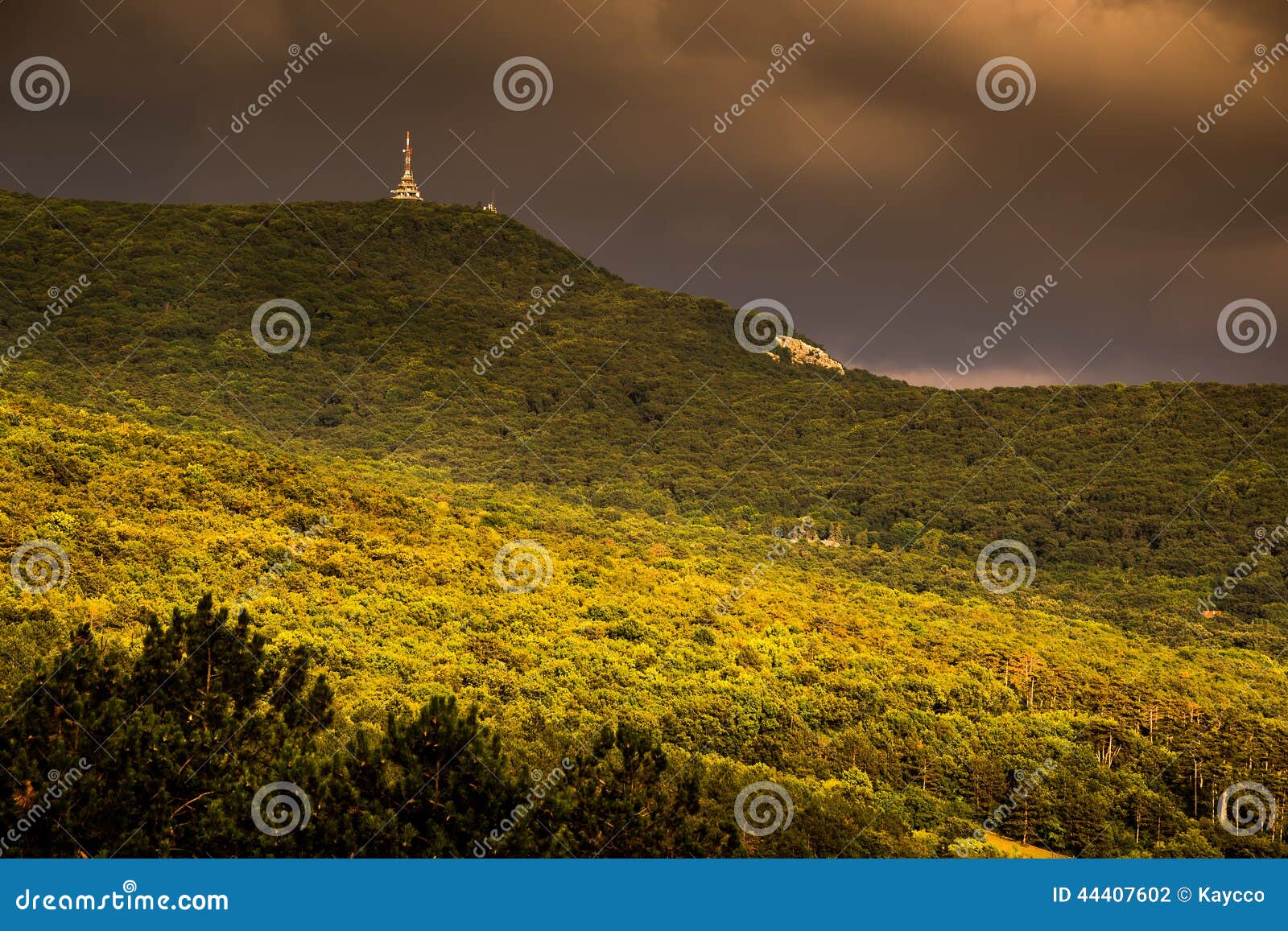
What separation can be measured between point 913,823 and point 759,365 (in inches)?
3605

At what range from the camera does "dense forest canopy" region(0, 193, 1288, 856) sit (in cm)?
2155

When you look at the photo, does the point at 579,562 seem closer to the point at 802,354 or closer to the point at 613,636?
the point at 613,636

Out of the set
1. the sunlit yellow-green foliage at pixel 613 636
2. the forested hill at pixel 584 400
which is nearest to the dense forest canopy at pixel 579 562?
the sunlit yellow-green foliage at pixel 613 636

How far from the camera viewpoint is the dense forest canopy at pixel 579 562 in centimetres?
2155

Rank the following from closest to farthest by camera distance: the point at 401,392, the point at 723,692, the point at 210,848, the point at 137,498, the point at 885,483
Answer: the point at 210,848 → the point at 723,692 → the point at 137,498 → the point at 885,483 → the point at 401,392

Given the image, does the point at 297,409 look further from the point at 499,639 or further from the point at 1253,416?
the point at 1253,416

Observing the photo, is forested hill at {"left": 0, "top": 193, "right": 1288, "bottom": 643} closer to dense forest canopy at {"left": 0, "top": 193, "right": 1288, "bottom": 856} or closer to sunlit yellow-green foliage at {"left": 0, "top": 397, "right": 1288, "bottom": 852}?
dense forest canopy at {"left": 0, "top": 193, "right": 1288, "bottom": 856}

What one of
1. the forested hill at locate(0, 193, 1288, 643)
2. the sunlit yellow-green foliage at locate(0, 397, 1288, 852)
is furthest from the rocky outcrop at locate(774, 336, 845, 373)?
the sunlit yellow-green foliage at locate(0, 397, 1288, 852)

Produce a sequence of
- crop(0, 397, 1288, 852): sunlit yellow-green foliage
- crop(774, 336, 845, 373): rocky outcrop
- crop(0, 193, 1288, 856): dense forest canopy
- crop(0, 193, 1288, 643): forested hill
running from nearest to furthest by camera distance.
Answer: crop(0, 193, 1288, 856): dense forest canopy
crop(0, 397, 1288, 852): sunlit yellow-green foliage
crop(0, 193, 1288, 643): forested hill
crop(774, 336, 845, 373): rocky outcrop

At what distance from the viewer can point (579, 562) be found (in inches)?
2484

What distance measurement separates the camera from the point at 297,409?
99.5 metres

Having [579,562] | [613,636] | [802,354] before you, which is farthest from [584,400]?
[613,636]

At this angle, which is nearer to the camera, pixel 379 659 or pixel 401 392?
pixel 379 659

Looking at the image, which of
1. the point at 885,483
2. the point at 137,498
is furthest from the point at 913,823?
the point at 885,483
